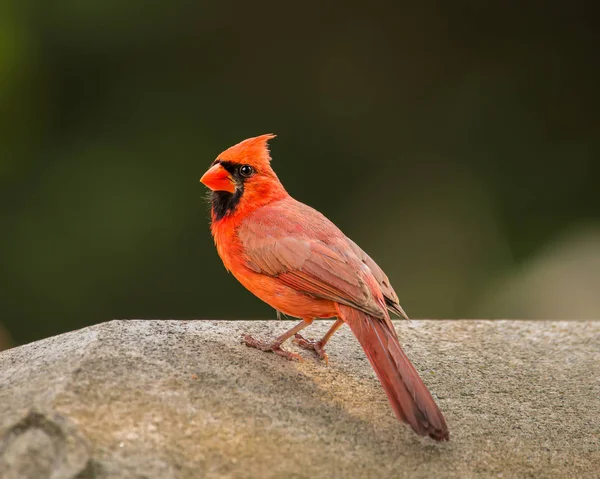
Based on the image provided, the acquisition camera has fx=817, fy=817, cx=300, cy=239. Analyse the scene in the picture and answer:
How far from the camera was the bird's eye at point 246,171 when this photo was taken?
3.24 m

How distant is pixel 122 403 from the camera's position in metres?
2.28

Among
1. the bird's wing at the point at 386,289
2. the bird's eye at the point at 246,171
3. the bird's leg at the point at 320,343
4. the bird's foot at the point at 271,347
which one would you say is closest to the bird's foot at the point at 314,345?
the bird's leg at the point at 320,343

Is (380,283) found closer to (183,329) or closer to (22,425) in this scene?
(183,329)

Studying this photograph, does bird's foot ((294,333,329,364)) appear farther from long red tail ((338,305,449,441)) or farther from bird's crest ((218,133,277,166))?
bird's crest ((218,133,277,166))

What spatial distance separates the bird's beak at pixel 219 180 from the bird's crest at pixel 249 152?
0.05 meters

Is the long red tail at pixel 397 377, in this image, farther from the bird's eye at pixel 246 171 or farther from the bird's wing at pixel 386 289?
the bird's eye at pixel 246 171

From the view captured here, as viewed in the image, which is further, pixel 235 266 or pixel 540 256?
pixel 540 256

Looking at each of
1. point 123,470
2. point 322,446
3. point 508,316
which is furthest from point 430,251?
point 123,470

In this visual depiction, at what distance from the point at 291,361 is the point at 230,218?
0.63 meters

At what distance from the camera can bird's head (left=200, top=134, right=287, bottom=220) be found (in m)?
3.22

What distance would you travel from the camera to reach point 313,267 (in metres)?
2.84

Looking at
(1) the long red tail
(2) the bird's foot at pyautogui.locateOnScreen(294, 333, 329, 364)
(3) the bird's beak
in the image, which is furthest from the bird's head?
(1) the long red tail

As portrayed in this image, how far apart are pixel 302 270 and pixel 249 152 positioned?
64 centimetres

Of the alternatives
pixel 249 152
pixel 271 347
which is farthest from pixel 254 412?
pixel 249 152
